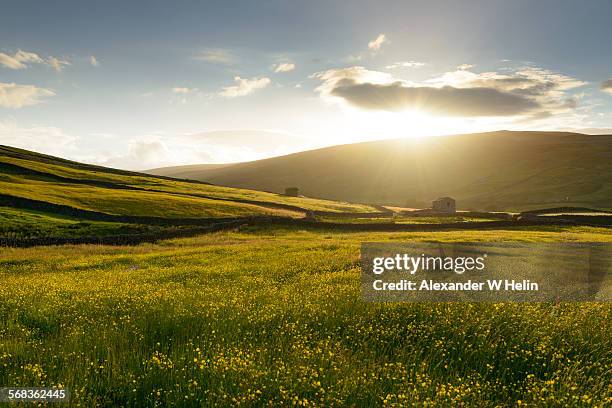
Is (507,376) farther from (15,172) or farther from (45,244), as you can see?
(15,172)

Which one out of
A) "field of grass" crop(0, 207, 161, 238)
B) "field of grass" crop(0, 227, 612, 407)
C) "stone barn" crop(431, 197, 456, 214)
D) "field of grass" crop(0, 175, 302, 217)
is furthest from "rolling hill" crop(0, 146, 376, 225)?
"field of grass" crop(0, 227, 612, 407)

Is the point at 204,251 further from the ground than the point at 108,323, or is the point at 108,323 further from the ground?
the point at 108,323

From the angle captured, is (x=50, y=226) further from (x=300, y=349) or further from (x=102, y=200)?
(x=300, y=349)

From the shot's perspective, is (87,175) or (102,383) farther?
(87,175)

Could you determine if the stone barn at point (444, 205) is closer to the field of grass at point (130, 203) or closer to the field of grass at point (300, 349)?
the field of grass at point (130, 203)

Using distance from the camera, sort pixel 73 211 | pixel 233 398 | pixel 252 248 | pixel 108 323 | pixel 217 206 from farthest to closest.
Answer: pixel 217 206 → pixel 73 211 → pixel 252 248 → pixel 108 323 → pixel 233 398

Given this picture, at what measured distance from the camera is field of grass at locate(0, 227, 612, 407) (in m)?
6.46

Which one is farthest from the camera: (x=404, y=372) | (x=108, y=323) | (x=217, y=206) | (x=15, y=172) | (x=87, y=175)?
(x=87, y=175)

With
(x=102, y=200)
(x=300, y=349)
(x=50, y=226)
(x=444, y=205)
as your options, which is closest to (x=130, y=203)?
(x=102, y=200)

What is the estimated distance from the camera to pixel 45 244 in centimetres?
3912

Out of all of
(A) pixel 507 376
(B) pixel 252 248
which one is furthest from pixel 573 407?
(B) pixel 252 248

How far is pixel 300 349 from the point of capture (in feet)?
26.2

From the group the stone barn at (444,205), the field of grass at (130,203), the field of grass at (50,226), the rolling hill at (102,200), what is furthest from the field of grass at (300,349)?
the stone barn at (444,205)

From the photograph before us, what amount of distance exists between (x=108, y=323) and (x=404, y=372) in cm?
704
